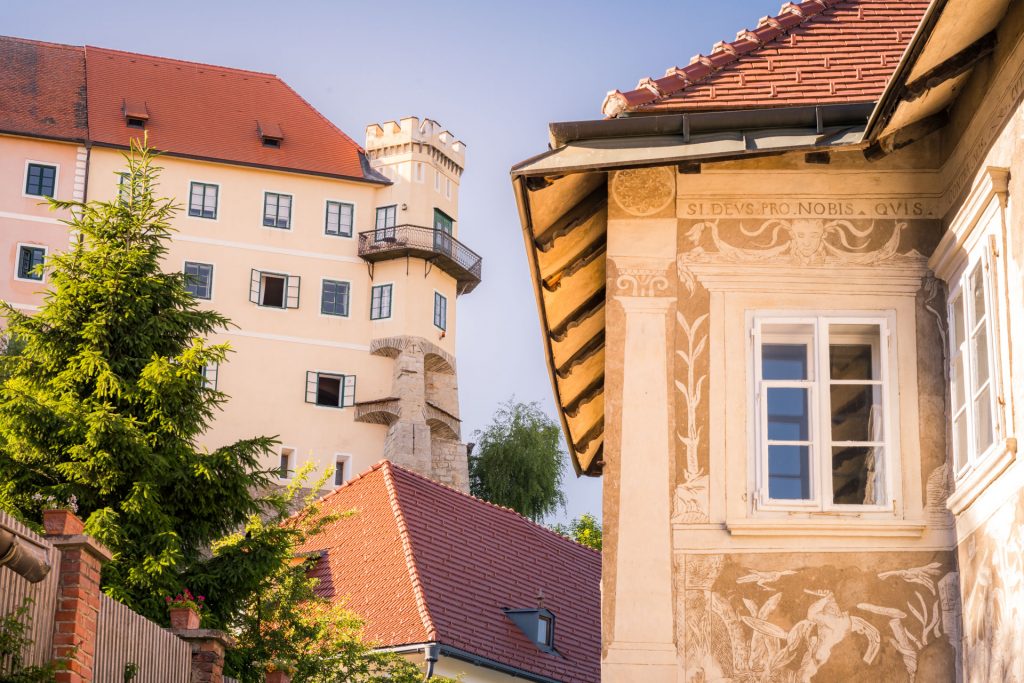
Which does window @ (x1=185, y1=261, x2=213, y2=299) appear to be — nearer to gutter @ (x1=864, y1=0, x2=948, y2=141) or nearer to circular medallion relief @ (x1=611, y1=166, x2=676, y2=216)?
circular medallion relief @ (x1=611, y1=166, x2=676, y2=216)

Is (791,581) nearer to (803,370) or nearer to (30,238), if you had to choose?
(803,370)

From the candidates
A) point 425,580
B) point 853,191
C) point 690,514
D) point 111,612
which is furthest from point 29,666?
point 425,580

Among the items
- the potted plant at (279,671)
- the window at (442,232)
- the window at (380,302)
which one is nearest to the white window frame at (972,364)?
the potted plant at (279,671)

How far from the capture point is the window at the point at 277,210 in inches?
2598

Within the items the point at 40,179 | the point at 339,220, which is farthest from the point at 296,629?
the point at 339,220

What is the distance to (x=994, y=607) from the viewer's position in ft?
30.1

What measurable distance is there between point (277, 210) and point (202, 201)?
9.79 ft

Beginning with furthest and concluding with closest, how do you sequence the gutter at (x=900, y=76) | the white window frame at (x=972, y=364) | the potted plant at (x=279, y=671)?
the potted plant at (x=279, y=671), the white window frame at (x=972, y=364), the gutter at (x=900, y=76)

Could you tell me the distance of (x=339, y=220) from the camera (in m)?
66.8

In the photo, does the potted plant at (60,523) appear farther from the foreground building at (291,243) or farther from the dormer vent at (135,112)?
the dormer vent at (135,112)

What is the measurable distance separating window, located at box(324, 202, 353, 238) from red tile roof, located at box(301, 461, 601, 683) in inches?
1361

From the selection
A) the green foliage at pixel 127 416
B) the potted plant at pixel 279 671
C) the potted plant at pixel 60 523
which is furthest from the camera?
the green foliage at pixel 127 416

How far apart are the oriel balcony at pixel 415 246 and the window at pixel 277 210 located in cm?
305

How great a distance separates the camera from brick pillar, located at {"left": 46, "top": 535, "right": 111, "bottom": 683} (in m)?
9.72
